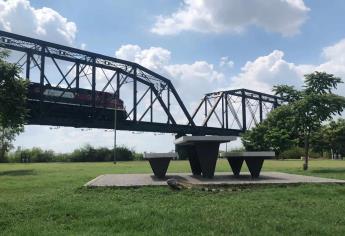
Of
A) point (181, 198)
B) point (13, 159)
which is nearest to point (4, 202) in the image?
point (181, 198)

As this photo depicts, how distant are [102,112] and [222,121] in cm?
4839

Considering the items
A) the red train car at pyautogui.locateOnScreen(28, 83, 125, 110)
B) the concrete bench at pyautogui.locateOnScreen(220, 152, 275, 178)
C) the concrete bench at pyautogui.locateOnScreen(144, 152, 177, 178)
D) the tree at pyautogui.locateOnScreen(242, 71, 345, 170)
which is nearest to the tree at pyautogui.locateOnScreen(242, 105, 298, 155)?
the tree at pyautogui.locateOnScreen(242, 71, 345, 170)

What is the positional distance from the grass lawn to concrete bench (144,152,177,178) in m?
3.87

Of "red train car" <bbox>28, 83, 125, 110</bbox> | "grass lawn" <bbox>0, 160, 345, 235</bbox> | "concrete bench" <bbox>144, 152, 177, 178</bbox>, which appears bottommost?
"grass lawn" <bbox>0, 160, 345, 235</bbox>

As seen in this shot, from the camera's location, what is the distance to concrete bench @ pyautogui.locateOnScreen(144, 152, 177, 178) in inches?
616

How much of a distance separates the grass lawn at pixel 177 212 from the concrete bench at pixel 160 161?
3870mm

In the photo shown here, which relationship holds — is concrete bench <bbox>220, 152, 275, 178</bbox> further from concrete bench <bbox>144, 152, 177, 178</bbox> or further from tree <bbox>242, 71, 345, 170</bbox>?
tree <bbox>242, 71, 345, 170</bbox>

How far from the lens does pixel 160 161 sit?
16.1 metres

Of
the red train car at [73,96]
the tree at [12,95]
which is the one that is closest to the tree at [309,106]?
the tree at [12,95]

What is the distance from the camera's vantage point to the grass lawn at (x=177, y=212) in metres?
7.46

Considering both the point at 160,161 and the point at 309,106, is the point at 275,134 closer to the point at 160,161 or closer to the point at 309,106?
the point at 309,106

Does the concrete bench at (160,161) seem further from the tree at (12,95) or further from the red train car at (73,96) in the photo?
the red train car at (73,96)

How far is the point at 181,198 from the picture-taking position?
1038 cm

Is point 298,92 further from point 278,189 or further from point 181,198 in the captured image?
point 181,198
